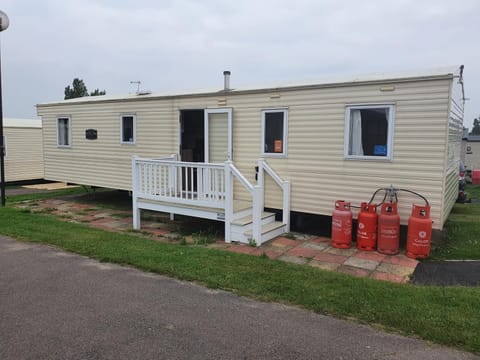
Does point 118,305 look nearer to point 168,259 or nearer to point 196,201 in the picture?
point 168,259

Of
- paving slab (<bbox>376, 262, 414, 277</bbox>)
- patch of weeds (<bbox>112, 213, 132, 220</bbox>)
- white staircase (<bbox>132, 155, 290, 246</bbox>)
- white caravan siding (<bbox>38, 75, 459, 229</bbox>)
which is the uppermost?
white caravan siding (<bbox>38, 75, 459, 229</bbox>)

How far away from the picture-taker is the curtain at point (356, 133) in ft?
20.4

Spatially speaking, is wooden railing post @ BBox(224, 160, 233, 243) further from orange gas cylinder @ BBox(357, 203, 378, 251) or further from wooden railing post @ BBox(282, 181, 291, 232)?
orange gas cylinder @ BBox(357, 203, 378, 251)

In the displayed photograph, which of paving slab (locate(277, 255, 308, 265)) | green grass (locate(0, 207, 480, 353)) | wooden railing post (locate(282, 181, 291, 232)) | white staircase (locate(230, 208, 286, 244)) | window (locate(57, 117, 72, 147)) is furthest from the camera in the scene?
window (locate(57, 117, 72, 147))

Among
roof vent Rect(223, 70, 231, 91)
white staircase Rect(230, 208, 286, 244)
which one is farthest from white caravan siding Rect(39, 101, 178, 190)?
white staircase Rect(230, 208, 286, 244)

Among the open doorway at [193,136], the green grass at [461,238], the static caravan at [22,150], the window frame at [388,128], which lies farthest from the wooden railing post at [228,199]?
the static caravan at [22,150]

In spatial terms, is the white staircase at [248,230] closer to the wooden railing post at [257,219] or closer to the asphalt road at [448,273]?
the wooden railing post at [257,219]

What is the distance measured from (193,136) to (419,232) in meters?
5.31

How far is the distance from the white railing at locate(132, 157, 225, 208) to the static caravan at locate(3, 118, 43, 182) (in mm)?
9783

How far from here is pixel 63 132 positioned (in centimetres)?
1079

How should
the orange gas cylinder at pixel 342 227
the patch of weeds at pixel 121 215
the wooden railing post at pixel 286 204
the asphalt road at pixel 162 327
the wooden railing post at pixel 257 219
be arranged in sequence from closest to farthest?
the asphalt road at pixel 162 327, the orange gas cylinder at pixel 342 227, the wooden railing post at pixel 257 219, the wooden railing post at pixel 286 204, the patch of weeds at pixel 121 215

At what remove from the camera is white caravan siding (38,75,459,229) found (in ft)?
18.4

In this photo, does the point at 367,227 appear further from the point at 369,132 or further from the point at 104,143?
the point at 104,143

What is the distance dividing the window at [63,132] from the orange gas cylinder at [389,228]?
336 inches
